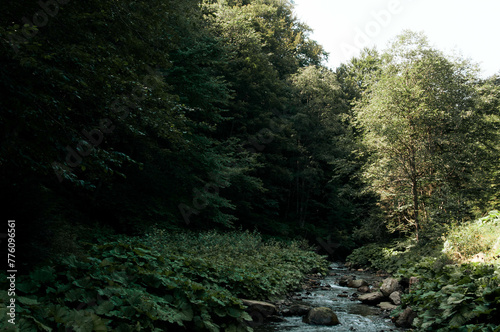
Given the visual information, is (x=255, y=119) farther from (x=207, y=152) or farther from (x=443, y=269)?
(x=443, y=269)

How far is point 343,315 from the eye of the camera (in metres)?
7.55

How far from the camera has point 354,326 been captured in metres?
6.68

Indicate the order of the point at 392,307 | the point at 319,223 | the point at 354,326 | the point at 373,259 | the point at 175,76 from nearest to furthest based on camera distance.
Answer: the point at 354,326, the point at 392,307, the point at 175,76, the point at 373,259, the point at 319,223

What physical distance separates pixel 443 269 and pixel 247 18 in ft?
72.5

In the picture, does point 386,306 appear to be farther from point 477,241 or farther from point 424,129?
point 424,129

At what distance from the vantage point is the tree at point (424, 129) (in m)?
15.3

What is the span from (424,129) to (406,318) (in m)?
12.1

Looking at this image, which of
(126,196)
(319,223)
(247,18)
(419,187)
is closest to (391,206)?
(419,187)

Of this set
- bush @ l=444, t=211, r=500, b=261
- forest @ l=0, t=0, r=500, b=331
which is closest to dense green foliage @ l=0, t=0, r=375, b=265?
forest @ l=0, t=0, r=500, b=331

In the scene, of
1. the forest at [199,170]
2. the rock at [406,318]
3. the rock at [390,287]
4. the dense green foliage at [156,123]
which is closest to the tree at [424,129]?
the forest at [199,170]

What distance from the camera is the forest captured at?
4176 millimetres

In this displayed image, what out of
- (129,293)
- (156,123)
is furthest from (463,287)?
(156,123)

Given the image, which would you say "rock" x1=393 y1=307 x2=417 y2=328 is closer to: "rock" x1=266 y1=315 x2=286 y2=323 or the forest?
the forest

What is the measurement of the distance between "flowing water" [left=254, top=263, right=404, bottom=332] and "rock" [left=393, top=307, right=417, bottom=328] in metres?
0.15
